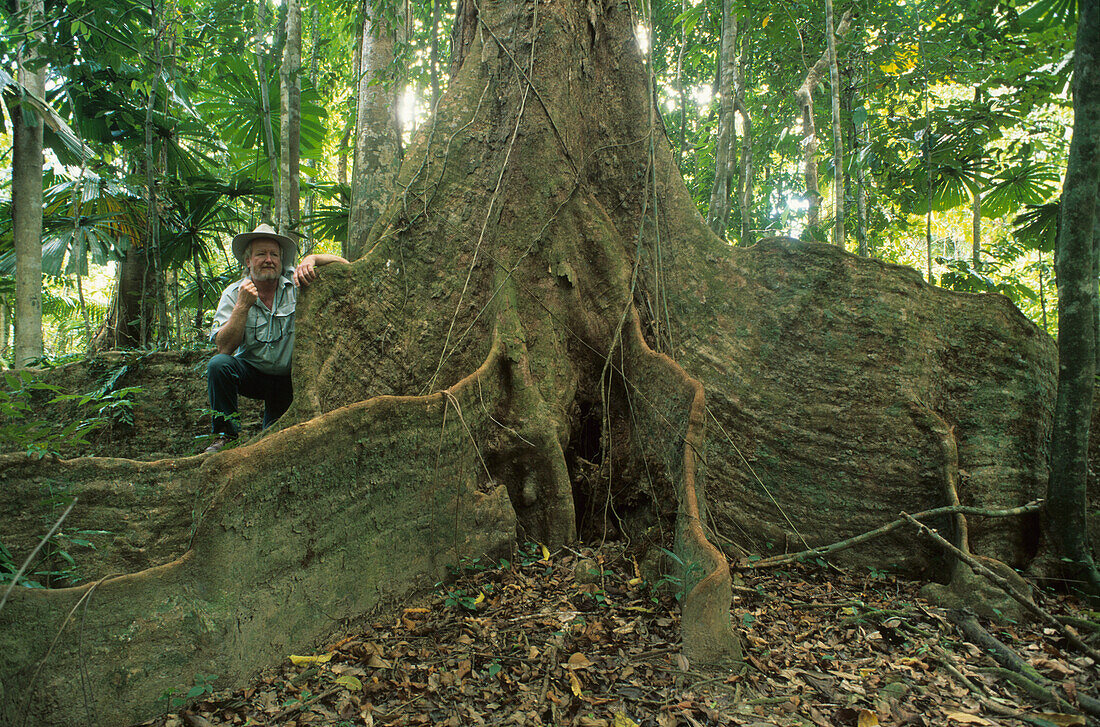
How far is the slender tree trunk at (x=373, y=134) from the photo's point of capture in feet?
18.3

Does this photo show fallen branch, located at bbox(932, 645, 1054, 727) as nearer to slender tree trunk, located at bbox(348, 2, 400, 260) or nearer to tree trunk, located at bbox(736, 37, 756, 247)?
slender tree trunk, located at bbox(348, 2, 400, 260)

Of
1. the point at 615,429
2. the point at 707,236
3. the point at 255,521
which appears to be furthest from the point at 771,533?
the point at 255,521

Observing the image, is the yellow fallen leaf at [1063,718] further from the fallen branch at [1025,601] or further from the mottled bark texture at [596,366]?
the mottled bark texture at [596,366]

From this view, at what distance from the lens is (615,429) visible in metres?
3.79

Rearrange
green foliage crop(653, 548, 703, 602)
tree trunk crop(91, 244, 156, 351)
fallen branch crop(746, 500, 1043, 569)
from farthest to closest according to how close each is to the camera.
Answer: tree trunk crop(91, 244, 156, 351) < fallen branch crop(746, 500, 1043, 569) < green foliage crop(653, 548, 703, 602)

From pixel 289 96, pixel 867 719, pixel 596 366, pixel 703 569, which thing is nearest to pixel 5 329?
pixel 289 96

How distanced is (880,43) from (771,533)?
266 inches

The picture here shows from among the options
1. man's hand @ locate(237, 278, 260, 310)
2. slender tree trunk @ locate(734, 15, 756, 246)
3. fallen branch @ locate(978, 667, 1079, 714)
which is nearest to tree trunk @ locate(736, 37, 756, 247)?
slender tree trunk @ locate(734, 15, 756, 246)

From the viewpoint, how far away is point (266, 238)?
362 cm

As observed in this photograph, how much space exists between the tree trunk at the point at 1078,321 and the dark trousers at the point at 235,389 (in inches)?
171

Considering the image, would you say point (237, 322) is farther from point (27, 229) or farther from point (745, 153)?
point (745, 153)

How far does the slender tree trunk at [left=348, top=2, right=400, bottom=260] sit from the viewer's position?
5566 millimetres

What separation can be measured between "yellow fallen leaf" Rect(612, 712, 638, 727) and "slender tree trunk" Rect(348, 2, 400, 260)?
4.51 meters

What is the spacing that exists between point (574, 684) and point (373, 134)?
17.5 ft
